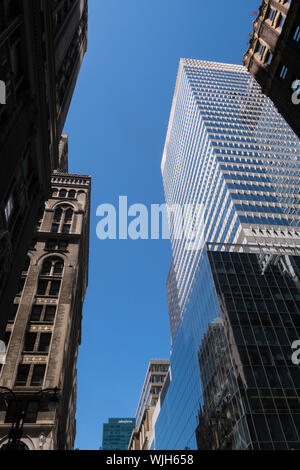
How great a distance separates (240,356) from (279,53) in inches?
1260

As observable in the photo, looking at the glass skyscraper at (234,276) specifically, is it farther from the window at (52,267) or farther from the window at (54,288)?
the window at (52,267)

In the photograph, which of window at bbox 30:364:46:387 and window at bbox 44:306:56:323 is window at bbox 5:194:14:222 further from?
window at bbox 44:306:56:323

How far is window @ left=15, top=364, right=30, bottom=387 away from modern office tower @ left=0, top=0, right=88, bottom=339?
11.2 meters

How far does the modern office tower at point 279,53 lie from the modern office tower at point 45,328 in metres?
24.8

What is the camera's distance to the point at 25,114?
68.5ft

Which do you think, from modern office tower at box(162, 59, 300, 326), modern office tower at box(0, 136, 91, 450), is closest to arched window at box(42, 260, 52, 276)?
modern office tower at box(0, 136, 91, 450)

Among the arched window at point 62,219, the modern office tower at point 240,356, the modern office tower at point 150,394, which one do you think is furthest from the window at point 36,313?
the modern office tower at point 150,394

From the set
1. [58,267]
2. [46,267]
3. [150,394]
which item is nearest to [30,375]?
[46,267]

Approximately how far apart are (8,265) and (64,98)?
19.4 metres

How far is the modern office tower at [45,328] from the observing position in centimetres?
2994

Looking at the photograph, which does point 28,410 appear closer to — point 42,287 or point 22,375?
point 22,375

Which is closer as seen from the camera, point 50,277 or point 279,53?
point 279,53

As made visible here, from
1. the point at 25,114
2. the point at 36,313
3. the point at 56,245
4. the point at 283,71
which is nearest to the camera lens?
the point at 25,114
